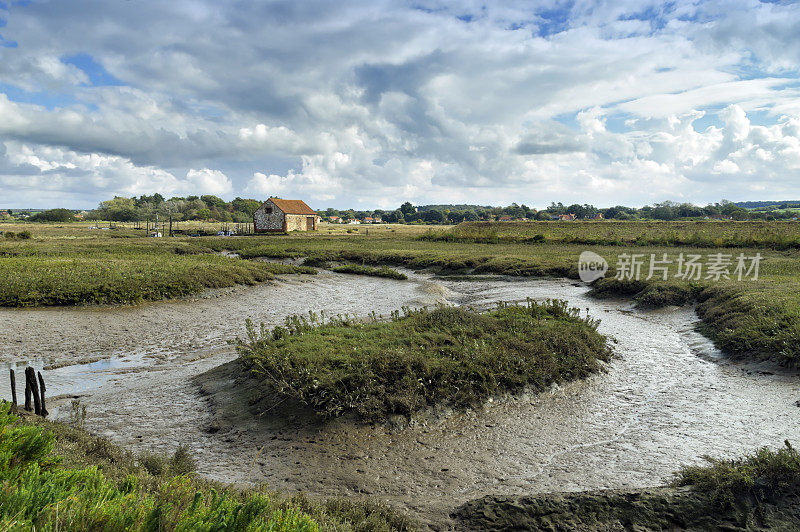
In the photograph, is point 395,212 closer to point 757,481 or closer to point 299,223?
point 299,223

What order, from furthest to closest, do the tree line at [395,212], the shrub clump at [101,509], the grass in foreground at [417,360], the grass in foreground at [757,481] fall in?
1. the tree line at [395,212]
2. the grass in foreground at [417,360]
3. the grass in foreground at [757,481]
4. the shrub clump at [101,509]

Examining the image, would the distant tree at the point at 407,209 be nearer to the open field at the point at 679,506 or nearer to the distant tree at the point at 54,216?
the distant tree at the point at 54,216

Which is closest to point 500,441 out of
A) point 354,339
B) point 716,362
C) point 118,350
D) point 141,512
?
point 354,339

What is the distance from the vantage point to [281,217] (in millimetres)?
78375

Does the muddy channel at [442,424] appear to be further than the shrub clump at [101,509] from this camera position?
Yes

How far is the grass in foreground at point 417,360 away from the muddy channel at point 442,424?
15.7 inches

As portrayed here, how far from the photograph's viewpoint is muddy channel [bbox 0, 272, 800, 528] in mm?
6141

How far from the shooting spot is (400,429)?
7.57 meters

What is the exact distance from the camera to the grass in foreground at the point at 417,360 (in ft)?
26.2

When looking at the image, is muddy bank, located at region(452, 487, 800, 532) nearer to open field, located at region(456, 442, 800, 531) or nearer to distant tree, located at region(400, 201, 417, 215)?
open field, located at region(456, 442, 800, 531)

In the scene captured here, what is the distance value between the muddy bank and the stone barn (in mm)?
76246

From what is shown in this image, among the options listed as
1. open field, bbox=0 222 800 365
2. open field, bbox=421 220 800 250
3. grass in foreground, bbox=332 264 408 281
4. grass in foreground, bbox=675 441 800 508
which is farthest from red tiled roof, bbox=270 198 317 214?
grass in foreground, bbox=675 441 800 508

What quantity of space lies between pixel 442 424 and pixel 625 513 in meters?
3.46

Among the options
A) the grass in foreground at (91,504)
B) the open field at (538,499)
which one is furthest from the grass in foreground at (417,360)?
the grass in foreground at (91,504)
